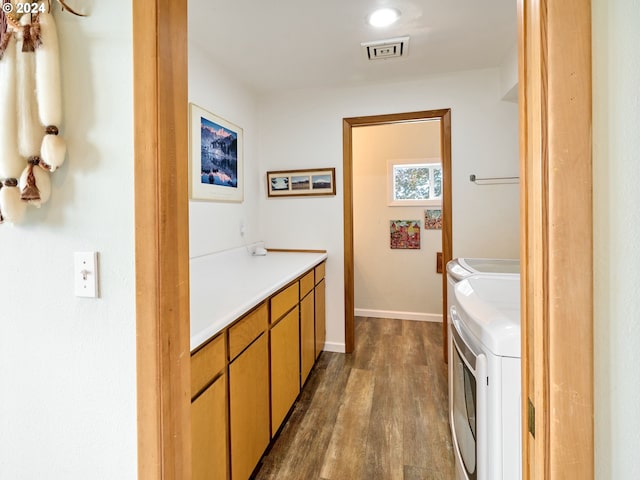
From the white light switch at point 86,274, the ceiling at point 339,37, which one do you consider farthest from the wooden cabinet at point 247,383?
the ceiling at point 339,37

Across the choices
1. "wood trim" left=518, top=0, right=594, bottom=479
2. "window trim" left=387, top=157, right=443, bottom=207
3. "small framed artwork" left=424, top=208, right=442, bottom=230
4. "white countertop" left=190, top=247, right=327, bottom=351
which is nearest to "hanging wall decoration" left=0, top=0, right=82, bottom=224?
"white countertop" left=190, top=247, right=327, bottom=351

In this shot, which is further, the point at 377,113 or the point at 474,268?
the point at 377,113

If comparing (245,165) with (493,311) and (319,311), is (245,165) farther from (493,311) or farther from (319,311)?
(493,311)

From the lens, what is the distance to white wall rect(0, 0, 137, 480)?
76cm

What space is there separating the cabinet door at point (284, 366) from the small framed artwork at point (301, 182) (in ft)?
4.15

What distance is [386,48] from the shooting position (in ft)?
7.34

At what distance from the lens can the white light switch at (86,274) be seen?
0.77 metres

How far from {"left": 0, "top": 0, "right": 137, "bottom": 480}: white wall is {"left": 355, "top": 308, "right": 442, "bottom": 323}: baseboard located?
348 centimetres

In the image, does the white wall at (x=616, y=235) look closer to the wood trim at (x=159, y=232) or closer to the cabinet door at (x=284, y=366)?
the wood trim at (x=159, y=232)

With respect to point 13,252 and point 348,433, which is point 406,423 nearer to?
point 348,433

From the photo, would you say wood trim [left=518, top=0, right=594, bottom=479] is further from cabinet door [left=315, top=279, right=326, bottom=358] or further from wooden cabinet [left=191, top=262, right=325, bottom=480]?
cabinet door [left=315, top=279, right=326, bottom=358]

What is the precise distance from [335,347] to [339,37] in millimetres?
2451

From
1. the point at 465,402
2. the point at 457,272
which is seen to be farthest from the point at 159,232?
the point at 457,272

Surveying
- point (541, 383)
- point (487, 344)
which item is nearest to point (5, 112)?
point (541, 383)
